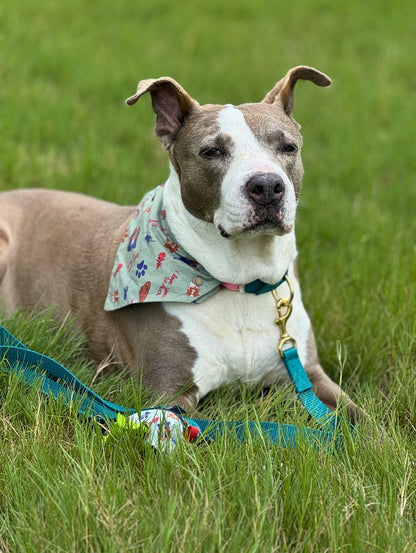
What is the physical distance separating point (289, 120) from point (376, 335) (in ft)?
3.79

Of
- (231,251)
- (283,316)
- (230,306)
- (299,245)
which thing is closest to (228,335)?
(230,306)

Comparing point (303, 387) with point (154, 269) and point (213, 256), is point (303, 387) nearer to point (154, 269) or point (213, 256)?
point (213, 256)

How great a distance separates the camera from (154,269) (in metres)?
3.54

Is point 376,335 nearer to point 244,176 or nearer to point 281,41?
point 244,176

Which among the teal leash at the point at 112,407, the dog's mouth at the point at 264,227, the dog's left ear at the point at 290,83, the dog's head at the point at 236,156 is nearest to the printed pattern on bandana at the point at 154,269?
the dog's head at the point at 236,156

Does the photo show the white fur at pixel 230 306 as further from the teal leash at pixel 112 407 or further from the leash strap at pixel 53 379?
the leash strap at pixel 53 379

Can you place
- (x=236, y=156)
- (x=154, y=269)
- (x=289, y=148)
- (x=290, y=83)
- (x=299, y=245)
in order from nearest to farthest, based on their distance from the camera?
(x=236, y=156), (x=289, y=148), (x=154, y=269), (x=290, y=83), (x=299, y=245)

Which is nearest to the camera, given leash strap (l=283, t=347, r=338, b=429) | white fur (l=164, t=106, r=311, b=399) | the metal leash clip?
leash strap (l=283, t=347, r=338, b=429)

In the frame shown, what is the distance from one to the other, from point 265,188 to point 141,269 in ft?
2.59

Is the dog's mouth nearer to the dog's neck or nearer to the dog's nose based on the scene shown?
the dog's nose

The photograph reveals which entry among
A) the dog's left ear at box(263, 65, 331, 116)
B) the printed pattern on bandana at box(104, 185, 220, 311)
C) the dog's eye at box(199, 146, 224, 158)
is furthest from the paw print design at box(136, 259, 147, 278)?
the dog's left ear at box(263, 65, 331, 116)

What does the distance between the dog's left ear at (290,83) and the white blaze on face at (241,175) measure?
1.26 feet

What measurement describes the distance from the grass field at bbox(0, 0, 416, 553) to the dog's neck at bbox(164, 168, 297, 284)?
19.4 inches

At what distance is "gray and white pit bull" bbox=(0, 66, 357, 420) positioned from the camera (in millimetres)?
3205
